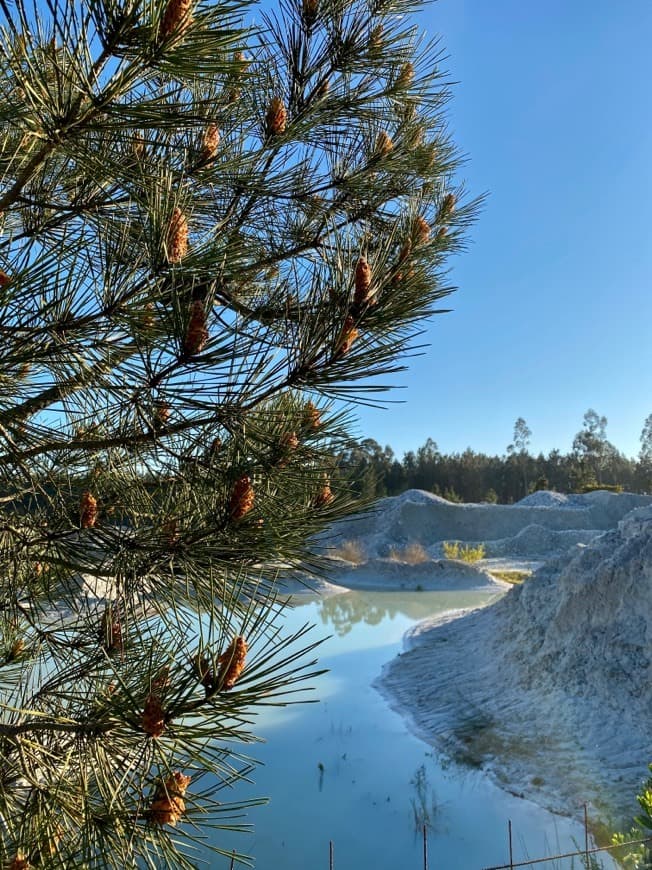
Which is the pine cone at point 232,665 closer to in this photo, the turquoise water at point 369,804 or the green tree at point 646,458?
the turquoise water at point 369,804

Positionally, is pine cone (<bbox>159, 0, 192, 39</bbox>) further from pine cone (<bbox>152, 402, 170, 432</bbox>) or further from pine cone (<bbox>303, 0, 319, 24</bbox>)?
pine cone (<bbox>303, 0, 319, 24</bbox>)

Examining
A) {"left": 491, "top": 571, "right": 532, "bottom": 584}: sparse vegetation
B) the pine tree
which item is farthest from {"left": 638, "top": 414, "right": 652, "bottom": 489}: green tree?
the pine tree

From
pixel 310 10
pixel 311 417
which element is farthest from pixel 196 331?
pixel 310 10

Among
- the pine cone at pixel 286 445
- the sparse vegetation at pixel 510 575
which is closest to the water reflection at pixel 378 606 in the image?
the sparse vegetation at pixel 510 575

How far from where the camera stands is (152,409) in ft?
4.87

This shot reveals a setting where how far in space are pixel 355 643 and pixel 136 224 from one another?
979 cm

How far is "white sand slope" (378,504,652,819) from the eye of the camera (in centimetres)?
501

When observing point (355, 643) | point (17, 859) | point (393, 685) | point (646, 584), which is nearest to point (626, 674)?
point (646, 584)

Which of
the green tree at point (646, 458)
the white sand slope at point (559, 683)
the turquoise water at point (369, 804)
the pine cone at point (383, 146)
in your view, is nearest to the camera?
the pine cone at point (383, 146)

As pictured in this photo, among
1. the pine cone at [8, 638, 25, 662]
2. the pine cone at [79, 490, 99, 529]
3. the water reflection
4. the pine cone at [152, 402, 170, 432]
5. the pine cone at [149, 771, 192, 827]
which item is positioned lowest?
the water reflection

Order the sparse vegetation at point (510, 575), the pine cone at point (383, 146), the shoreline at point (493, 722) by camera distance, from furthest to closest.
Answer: the sparse vegetation at point (510, 575), the shoreline at point (493, 722), the pine cone at point (383, 146)

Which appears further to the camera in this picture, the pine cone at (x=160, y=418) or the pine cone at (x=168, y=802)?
the pine cone at (x=160, y=418)

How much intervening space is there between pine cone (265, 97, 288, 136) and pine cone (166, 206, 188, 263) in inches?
37.9

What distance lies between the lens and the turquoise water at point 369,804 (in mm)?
4008
